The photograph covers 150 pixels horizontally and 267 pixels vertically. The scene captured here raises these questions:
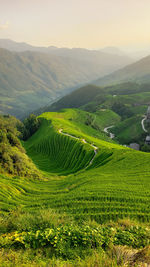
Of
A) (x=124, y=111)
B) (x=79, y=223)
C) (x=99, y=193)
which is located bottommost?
(x=79, y=223)

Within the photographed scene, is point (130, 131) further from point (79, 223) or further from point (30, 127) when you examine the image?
point (79, 223)

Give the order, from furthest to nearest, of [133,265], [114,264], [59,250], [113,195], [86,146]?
[86,146], [113,195], [59,250], [133,265], [114,264]

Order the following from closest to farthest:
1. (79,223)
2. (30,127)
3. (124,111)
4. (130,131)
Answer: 1. (79,223)
2. (30,127)
3. (130,131)
4. (124,111)

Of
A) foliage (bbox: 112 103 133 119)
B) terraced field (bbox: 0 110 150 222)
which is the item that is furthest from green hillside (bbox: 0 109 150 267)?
foliage (bbox: 112 103 133 119)

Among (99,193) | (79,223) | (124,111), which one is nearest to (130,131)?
(124,111)

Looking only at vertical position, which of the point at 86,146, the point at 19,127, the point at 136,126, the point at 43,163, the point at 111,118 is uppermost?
the point at 111,118

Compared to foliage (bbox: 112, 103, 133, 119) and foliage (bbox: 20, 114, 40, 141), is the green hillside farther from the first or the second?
foliage (bbox: 112, 103, 133, 119)

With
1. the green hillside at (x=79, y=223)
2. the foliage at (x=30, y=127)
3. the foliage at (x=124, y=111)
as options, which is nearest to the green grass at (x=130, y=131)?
the foliage at (x=124, y=111)

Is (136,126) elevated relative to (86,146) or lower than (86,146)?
elevated

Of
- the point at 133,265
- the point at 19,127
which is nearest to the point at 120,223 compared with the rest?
the point at 133,265

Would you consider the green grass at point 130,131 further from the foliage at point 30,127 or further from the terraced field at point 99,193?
the terraced field at point 99,193

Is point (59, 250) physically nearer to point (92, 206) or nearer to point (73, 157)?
point (92, 206)
